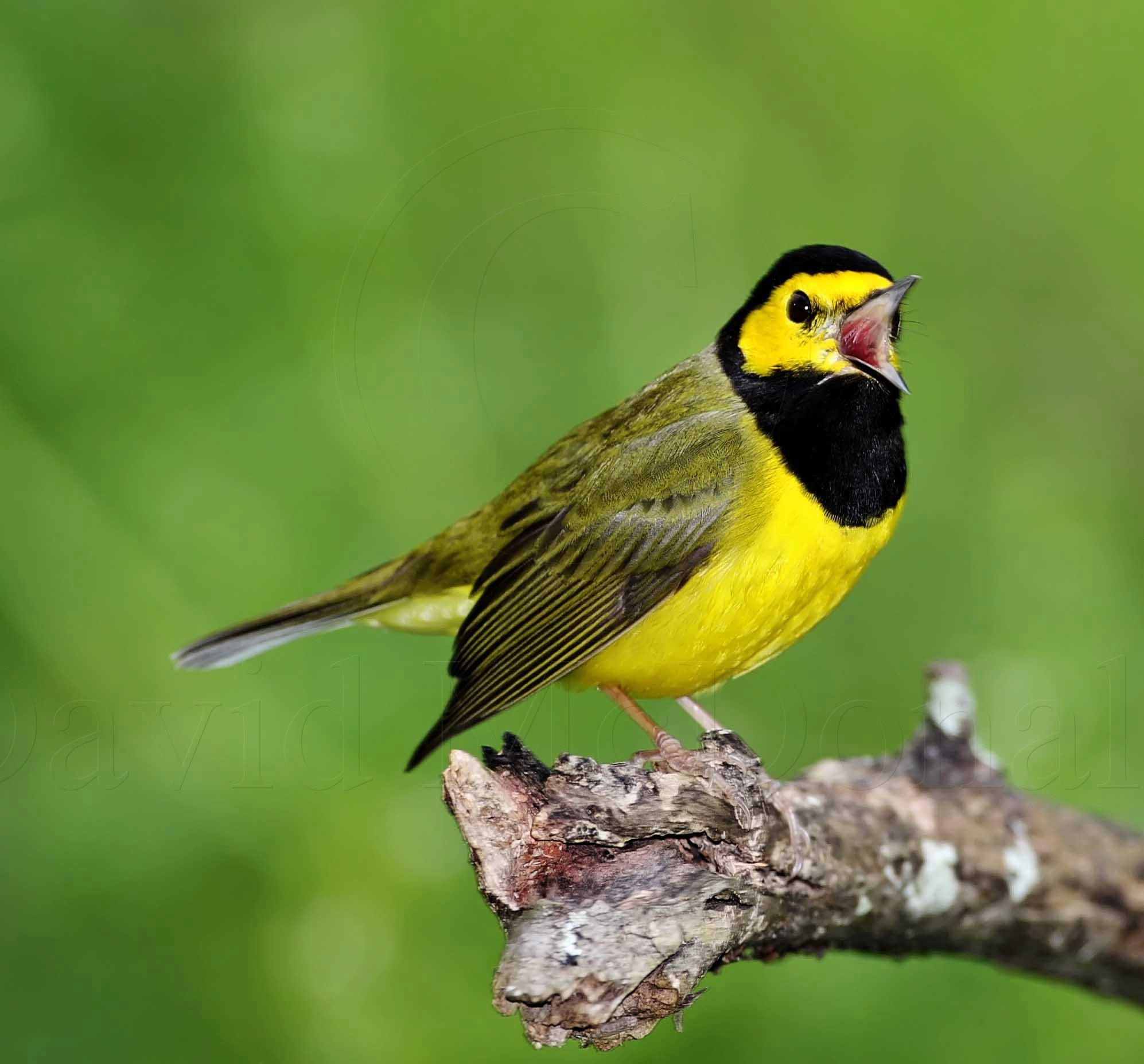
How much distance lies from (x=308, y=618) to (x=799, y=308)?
1768 mm

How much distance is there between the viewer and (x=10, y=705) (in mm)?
4398

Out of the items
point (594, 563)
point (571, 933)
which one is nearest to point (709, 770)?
point (571, 933)

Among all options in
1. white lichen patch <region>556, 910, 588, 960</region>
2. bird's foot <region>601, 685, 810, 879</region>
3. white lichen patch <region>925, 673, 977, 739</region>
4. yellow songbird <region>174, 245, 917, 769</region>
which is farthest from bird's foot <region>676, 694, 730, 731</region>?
white lichen patch <region>556, 910, 588, 960</region>

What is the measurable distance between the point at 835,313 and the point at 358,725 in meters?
2.21

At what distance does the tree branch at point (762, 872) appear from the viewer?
237 cm

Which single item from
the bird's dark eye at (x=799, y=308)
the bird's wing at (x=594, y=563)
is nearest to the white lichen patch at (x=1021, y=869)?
the bird's wing at (x=594, y=563)

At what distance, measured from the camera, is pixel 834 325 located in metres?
3.37

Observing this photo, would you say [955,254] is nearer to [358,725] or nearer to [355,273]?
[355,273]

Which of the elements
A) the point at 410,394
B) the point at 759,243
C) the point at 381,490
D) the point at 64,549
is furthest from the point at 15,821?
the point at 759,243

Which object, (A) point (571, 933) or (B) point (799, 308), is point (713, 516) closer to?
(B) point (799, 308)

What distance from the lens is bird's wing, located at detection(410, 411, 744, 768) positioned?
3396 millimetres

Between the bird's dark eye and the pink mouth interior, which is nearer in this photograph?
the pink mouth interior

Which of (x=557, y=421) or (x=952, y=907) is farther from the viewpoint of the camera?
(x=557, y=421)

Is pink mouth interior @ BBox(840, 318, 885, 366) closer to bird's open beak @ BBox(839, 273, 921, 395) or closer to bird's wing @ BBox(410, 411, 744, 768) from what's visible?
bird's open beak @ BBox(839, 273, 921, 395)
